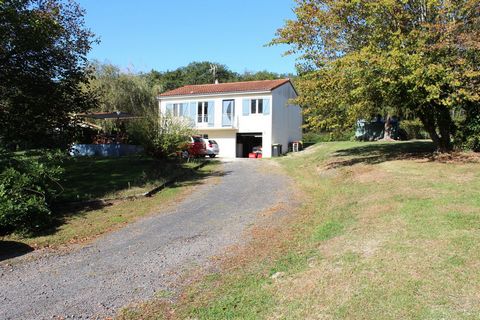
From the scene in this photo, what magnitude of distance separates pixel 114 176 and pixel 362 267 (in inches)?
502

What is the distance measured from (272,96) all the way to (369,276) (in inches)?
1096

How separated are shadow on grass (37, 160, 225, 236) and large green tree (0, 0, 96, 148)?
4.81 m

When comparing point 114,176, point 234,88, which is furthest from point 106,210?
point 234,88

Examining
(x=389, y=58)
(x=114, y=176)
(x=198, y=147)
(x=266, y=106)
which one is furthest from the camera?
(x=266, y=106)

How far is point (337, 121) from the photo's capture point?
16.8 meters

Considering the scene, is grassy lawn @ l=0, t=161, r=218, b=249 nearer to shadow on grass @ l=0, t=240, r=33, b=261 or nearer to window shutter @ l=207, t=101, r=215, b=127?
shadow on grass @ l=0, t=240, r=33, b=261

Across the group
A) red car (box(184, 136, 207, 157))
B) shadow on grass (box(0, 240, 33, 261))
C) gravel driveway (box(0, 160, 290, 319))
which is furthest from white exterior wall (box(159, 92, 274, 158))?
shadow on grass (box(0, 240, 33, 261))

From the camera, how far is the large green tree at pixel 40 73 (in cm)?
1387

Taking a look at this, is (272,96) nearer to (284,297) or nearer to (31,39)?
(31,39)

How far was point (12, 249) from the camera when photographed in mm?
8273

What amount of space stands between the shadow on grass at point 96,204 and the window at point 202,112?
16.2 meters

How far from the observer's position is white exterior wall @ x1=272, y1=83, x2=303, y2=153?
33.3 meters

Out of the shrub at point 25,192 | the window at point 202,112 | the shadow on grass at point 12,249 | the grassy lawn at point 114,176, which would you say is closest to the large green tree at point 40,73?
the grassy lawn at point 114,176

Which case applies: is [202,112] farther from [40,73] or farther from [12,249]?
[12,249]
